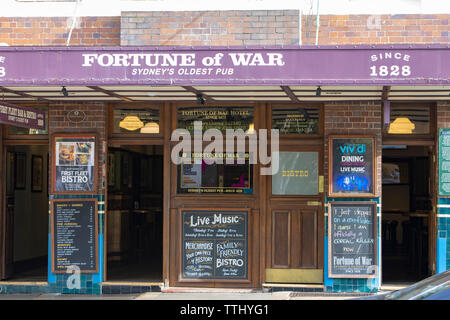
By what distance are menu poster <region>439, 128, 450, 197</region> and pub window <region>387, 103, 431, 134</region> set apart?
13.2 inches

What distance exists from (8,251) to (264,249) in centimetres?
414

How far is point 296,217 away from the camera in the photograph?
1044 centimetres

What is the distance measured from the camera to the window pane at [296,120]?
10.4 meters

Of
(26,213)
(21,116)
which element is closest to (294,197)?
(21,116)

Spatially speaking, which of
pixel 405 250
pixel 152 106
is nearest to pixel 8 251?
pixel 152 106

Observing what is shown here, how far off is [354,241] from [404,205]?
5714 mm

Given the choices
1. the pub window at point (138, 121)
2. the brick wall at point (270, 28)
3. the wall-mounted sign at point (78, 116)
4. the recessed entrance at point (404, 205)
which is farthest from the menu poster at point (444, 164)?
the wall-mounted sign at point (78, 116)

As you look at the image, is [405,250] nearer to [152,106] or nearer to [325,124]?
[325,124]

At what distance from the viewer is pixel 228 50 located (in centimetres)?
814

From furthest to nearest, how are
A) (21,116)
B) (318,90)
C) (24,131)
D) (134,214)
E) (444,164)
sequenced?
(134,214) → (24,131) → (444,164) → (21,116) → (318,90)

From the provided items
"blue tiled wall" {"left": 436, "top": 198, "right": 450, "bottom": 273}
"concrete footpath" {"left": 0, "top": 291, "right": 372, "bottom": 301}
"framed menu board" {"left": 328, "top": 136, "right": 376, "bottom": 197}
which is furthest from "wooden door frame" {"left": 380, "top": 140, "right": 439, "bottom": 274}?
"concrete footpath" {"left": 0, "top": 291, "right": 372, "bottom": 301}

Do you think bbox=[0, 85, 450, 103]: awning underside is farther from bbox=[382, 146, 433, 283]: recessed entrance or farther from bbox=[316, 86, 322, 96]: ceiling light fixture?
bbox=[382, 146, 433, 283]: recessed entrance

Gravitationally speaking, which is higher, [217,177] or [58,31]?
[58,31]

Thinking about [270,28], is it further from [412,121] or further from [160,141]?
[412,121]
